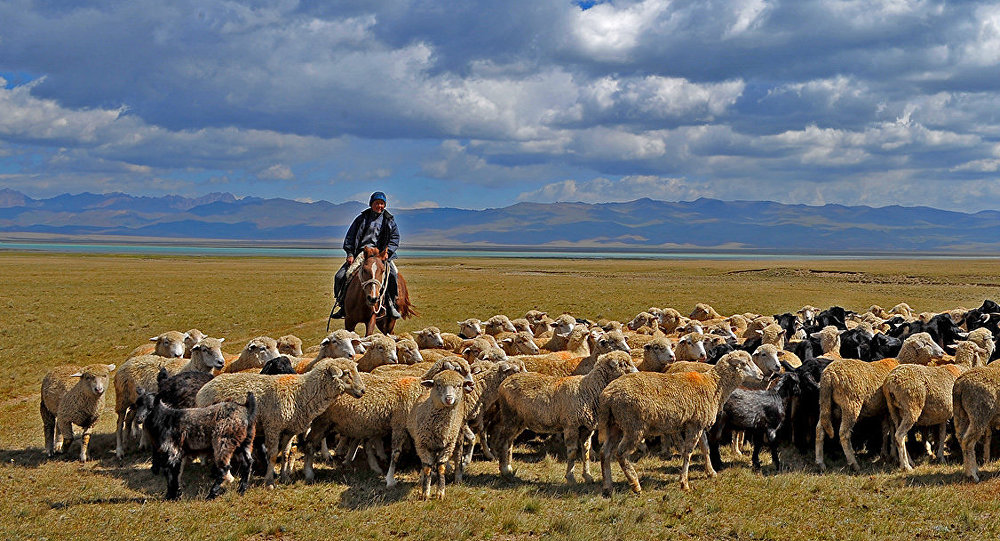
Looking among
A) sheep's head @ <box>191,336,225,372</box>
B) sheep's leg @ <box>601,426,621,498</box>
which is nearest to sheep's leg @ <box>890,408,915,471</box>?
sheep's leg @ <box>601,426,621,498</box>

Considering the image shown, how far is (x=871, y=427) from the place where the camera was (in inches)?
408

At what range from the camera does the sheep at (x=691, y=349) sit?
1294cm

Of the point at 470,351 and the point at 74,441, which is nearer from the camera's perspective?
the point at 74,441

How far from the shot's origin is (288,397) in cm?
895

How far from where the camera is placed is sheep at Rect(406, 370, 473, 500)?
8453mm

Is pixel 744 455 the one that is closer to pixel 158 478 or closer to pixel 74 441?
pixel 158 478

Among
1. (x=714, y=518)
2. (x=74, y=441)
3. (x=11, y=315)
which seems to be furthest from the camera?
(x=11, y=315)

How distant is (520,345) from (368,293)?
404cm

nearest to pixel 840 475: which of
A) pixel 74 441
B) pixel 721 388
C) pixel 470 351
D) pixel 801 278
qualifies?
pixel 721 388

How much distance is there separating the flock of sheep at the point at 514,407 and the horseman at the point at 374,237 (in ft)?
20.9

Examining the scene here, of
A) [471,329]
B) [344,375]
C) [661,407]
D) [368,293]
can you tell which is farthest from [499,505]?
[471,329]

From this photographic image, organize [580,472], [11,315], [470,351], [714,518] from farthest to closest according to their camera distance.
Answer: [11,315], [470,351], [580,472], [714,518]

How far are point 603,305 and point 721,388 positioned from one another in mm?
31125

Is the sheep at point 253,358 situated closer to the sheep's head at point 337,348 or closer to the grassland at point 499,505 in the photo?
the sheep's head at point 337,348
